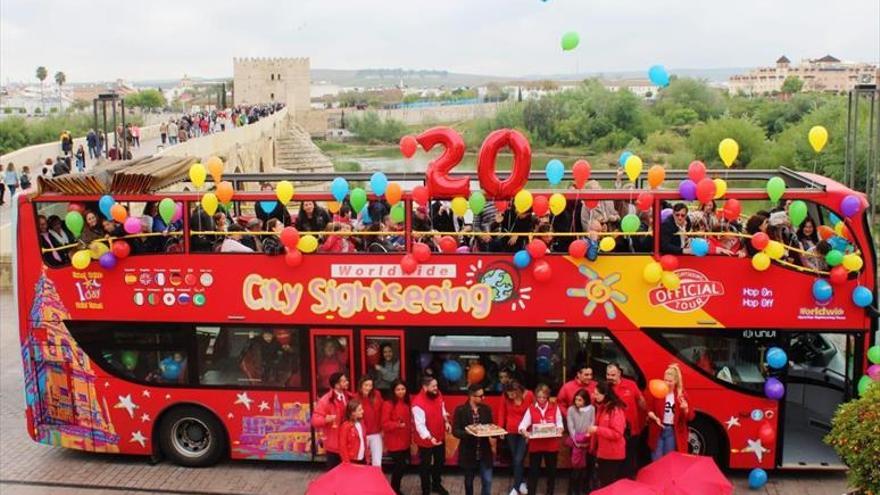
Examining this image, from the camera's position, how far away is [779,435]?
10422 mm

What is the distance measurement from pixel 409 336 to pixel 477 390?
3.89 feet

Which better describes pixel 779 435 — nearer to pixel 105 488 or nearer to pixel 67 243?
pixel 105 488

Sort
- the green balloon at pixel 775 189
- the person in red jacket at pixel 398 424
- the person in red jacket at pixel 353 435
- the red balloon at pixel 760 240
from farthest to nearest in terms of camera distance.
Result: 1. the person in red jacket at pixel 398 424
2. the red balloon at pixel 760 240
3. the green balloon at pixel 775 189
4. the person in red jacket at pixel 353 435

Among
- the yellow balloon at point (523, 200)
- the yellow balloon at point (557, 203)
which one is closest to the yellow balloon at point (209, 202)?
the yellow balloon at point (523, 200)

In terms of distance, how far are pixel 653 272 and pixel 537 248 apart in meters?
1.18

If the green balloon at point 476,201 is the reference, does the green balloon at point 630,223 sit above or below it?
below

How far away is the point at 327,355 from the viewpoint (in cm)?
1077

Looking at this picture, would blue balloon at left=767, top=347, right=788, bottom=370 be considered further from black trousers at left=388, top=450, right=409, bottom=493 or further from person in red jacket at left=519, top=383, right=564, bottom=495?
black trousers at left=388, top=450, right=409, bottom=493

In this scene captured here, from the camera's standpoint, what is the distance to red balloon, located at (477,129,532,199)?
981 centimetres

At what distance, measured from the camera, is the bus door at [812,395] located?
1056cm

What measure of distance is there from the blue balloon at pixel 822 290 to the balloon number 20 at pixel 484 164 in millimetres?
3064

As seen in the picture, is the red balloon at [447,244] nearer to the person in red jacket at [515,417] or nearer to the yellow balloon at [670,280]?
the person in red jacket at [515,417]

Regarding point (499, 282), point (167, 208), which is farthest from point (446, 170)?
point (167, 208)

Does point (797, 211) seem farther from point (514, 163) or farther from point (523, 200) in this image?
point (514, 163)
